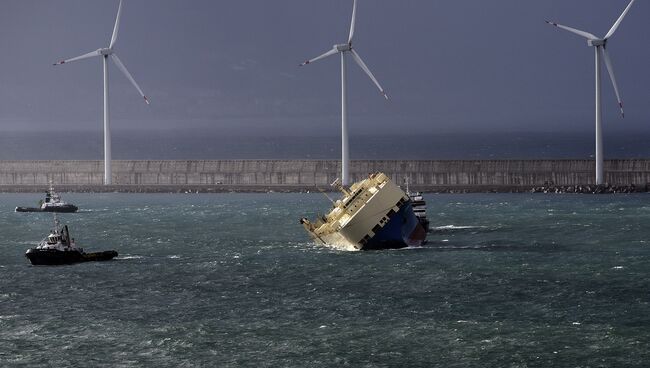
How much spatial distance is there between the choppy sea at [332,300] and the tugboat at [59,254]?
55.6 inches

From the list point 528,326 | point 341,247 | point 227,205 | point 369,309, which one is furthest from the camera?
point 227,205

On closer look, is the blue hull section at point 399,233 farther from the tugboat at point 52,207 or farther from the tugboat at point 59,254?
the tugboat at point 52,207

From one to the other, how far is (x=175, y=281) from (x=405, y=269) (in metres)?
18.0

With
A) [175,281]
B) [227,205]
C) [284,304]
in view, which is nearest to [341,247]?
[175,281]

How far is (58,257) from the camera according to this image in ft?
366

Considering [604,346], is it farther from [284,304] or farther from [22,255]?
[22,255]

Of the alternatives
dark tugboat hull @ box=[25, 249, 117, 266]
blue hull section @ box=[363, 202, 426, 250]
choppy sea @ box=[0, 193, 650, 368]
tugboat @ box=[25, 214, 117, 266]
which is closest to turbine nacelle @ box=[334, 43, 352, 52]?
choppy sea @ box=[0, 193, 650, 368]

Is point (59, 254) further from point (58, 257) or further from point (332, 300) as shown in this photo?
point (332, 300)

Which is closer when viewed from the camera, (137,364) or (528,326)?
(137,364)

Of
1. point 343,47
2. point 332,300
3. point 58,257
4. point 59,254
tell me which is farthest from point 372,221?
point 343,47

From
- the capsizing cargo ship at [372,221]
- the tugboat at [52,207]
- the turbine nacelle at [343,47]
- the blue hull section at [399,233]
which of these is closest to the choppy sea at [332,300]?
the capsizing cargo ship at [372,221]

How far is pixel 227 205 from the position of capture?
620 ft

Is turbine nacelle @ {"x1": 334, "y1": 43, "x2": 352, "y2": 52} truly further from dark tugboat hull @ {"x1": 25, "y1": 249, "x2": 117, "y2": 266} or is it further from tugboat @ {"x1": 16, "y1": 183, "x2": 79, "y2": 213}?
dark tugboat hull @ {"x1": 25, "y1": 249, "x2": 117, "y2": 266}

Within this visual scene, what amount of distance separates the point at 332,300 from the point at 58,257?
30.3 m
